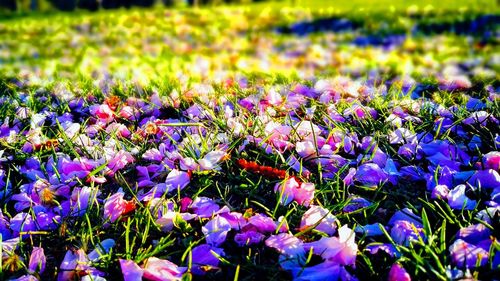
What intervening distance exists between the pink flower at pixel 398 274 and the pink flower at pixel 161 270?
0.68m

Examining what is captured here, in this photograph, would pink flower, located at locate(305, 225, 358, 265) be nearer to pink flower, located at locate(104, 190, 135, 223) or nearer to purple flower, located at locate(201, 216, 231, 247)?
purple flower, located at locate(201, 216, 231, 247)

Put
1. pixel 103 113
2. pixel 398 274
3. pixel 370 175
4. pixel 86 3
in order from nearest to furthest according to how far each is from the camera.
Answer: pixel 398 274, pixel 370 175, pixel 103 113, pixel 86 3

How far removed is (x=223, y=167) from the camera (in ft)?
7.18

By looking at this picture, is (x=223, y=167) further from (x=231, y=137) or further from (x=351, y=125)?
(x=351, y=125)

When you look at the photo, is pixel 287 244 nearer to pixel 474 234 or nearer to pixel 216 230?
pixel 216 230

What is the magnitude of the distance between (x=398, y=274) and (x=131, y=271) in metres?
0.86

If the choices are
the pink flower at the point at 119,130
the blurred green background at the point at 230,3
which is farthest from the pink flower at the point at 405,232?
the blurred green background at the point at 230,3

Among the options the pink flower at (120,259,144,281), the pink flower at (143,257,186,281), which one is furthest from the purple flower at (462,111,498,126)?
the pink flower at (120,259,144,281)

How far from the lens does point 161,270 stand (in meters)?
1.54

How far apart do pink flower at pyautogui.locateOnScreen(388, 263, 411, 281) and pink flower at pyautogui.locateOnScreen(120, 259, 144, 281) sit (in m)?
0.80

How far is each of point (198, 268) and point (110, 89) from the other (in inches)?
90.5

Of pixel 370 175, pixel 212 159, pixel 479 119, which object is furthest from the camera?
pixel 479 119

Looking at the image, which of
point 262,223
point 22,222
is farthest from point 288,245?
point 22,222

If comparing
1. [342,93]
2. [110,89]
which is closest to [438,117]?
[342,93]
